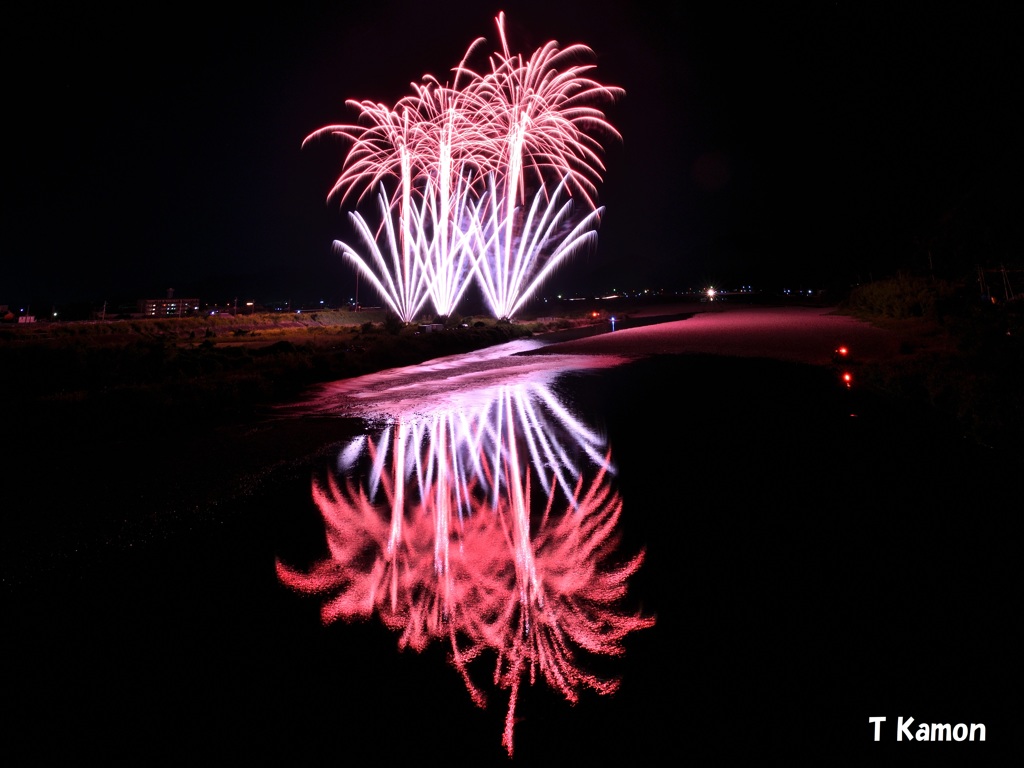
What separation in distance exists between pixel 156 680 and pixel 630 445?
6.25 metres

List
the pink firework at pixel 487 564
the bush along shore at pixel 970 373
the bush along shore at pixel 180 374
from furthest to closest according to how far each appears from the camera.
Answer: the bush along shore at pixel 180 374 → the bush along shore at pixel 970 373 → the pink firework at pixel 487 564

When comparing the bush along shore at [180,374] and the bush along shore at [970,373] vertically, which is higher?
the bush along shore at [180,374]

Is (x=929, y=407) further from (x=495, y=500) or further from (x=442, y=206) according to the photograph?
(x=442, y=206)

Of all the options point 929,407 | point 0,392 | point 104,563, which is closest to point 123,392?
point 0,392

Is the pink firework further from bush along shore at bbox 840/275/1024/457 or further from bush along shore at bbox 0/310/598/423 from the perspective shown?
bush along shore at bbox 0/310/598/423

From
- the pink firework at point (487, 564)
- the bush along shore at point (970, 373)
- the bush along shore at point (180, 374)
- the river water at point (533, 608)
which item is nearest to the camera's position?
the river water at point (533, 608)

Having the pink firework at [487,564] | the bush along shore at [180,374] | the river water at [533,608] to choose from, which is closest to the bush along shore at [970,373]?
the river water at [533,608]

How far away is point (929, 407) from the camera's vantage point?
9.76m

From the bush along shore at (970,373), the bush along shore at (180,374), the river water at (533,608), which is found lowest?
the river water at (533,608)

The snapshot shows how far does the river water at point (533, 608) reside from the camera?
2.92 m

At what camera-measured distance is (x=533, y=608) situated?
4.00 meters

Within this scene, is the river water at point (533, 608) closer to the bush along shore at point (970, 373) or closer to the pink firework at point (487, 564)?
the pink firework at point (487, 564)

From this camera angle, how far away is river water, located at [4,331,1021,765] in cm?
292

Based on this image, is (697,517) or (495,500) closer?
(697,517)
